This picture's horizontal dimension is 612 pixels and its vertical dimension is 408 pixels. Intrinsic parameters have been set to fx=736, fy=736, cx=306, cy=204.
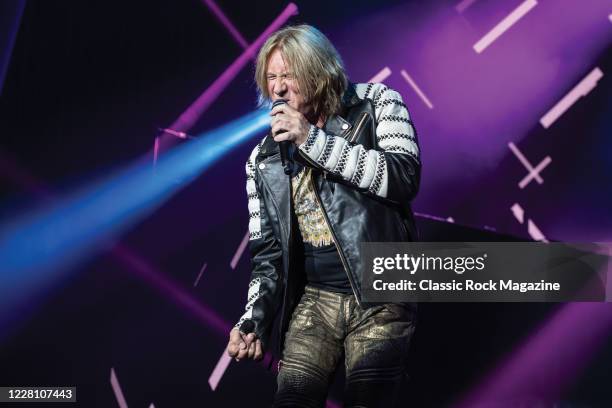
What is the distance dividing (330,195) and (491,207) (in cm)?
137

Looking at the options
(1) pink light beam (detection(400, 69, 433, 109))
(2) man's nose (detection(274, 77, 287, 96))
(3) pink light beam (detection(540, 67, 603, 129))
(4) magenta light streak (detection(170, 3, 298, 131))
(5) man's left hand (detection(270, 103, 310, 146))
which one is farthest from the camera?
(4) magenta light streak (detection(170, 3, 298, 131))

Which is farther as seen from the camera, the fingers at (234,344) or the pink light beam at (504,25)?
the pink light beam at (504,25)

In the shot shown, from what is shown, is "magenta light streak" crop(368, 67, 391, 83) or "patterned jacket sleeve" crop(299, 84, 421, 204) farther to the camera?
"magenta light streak" crop(368, 67, 391, 83)

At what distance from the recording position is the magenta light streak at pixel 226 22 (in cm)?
324

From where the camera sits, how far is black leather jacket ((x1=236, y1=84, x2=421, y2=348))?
5.82 ft

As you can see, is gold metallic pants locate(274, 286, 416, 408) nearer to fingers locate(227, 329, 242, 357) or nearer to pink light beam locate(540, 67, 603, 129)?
fingers locate(227, 329, 242, 357)

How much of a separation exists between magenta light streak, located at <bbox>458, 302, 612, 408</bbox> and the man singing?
1.41m

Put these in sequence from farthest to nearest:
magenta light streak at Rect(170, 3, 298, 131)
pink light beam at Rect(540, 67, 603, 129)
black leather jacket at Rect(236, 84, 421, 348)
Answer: magenta light streak at Rect(170, 3, 298, 131)
pink light beam at Rect(540, 67, 603, 129)
black leather jacket at Rect(236, 84, 421, 348)

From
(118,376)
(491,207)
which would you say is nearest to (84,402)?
(118,376)

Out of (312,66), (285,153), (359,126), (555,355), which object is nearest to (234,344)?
(285,153)

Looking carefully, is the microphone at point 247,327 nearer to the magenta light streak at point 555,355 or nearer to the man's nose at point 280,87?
the man's nose at point 280,87

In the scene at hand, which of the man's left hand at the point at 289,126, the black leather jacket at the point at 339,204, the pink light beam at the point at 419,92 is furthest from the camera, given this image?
the pink light beam at the point at 419,92

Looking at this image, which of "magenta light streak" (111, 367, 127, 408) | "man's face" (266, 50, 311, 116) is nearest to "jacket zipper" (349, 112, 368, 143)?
"man's face" (266, 50, 311, 116)

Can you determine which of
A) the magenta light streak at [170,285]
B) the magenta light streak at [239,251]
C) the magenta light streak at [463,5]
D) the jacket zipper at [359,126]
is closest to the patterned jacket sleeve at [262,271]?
the jacket zipper at [359,126]
